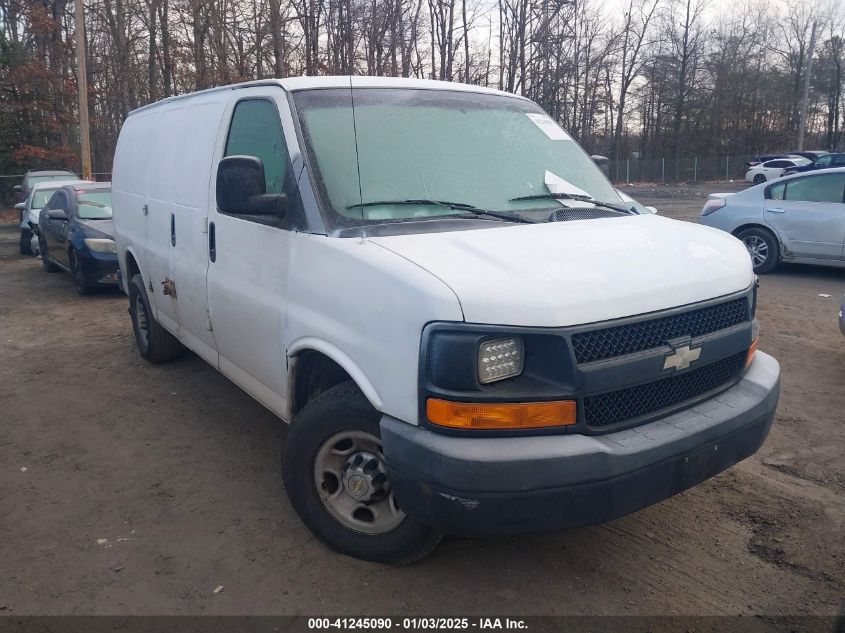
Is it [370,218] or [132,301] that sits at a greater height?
[370,218]

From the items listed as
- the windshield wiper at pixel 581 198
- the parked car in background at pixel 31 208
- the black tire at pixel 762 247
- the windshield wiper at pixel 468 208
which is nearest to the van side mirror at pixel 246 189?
the windshield wiper at pixel 468 208

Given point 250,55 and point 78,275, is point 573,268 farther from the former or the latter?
point 250,55

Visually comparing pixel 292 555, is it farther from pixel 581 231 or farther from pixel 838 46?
pixel 838 46

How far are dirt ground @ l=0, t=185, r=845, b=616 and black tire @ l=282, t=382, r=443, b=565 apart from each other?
116mm

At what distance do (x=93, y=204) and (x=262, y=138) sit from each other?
809 cm

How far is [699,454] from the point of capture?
113 inches

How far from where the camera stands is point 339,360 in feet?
9.93

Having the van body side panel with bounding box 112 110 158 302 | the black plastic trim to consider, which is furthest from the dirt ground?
the van body side panel with bounding box 112 110 158 302

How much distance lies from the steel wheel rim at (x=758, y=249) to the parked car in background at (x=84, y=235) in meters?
9.08

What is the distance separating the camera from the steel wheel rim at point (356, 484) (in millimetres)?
3113

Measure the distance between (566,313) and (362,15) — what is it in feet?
71.4

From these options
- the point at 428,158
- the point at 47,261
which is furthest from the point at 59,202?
the point at 428,158

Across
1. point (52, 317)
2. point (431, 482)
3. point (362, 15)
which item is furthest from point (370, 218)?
point (362, 15)

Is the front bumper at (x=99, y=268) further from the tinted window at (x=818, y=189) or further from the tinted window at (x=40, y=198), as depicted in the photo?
the tinted window at (x=818, y=189)
